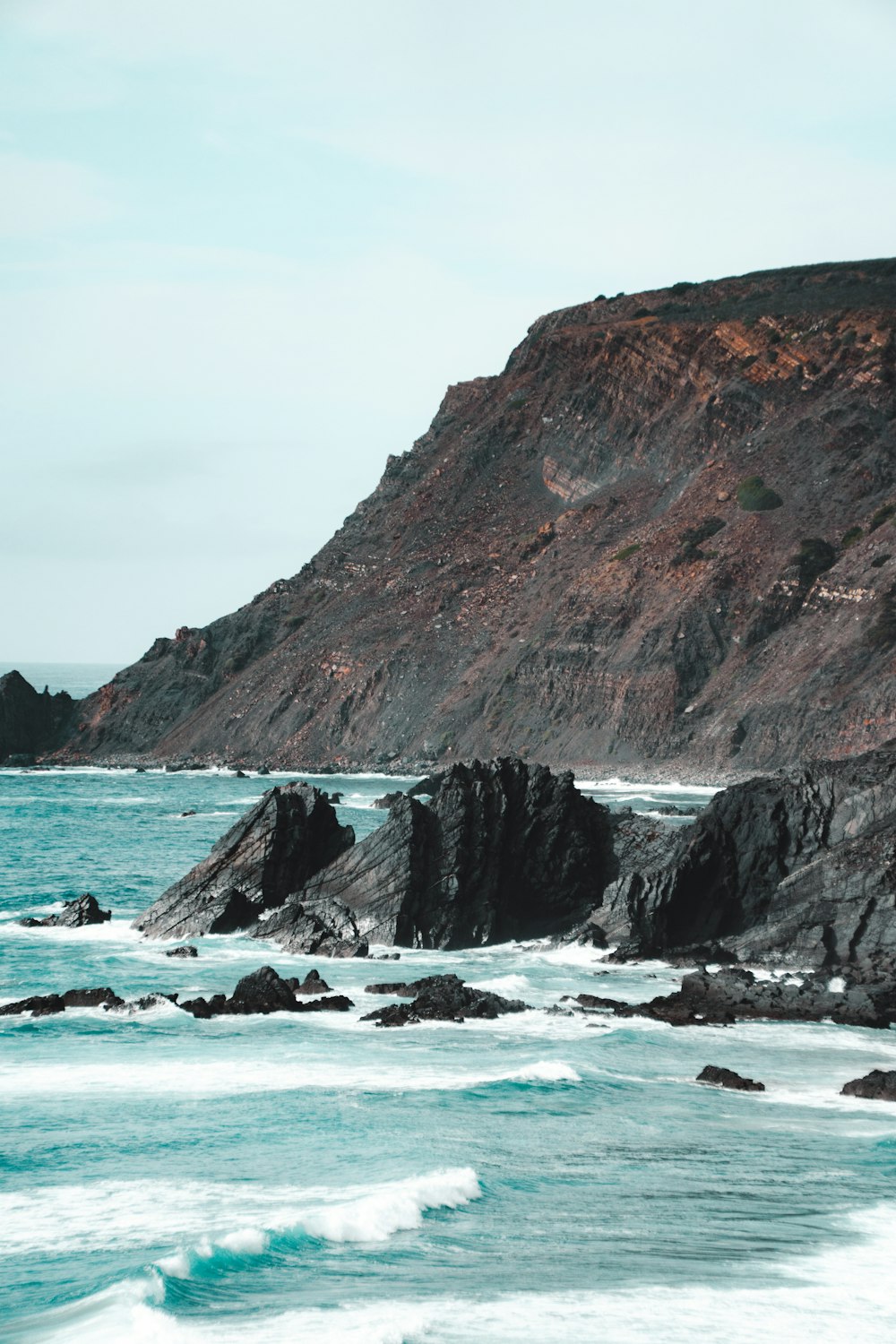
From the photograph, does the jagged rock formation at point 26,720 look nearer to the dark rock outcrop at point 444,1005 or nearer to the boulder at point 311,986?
the boulder at point 311,986

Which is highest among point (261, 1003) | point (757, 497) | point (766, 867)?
point (757, 497)

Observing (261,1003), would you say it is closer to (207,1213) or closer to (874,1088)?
(874,1088)

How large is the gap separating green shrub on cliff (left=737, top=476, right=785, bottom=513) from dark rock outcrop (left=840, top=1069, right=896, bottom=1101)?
246 ft

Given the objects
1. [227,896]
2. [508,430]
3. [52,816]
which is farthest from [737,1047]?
[508,430]

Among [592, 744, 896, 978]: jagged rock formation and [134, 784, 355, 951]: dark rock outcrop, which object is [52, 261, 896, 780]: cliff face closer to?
[592, 744, 896, 978]: jagged rock formation

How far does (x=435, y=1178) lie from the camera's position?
53.4 feet

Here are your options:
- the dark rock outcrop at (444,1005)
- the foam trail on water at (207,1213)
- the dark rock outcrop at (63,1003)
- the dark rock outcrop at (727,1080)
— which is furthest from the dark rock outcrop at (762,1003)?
the foam trail on water at (207,1213)

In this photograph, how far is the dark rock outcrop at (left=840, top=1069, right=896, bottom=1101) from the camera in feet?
68.0

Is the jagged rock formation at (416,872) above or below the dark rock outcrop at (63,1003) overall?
above

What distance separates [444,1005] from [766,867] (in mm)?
10373

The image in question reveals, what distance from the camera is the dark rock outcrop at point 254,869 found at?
3569 centimetres

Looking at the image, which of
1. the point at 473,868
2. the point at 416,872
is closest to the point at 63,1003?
the point at 416,872

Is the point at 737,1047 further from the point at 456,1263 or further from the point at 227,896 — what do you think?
the point at 227,896

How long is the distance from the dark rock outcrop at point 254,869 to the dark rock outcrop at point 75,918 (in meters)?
1.28
